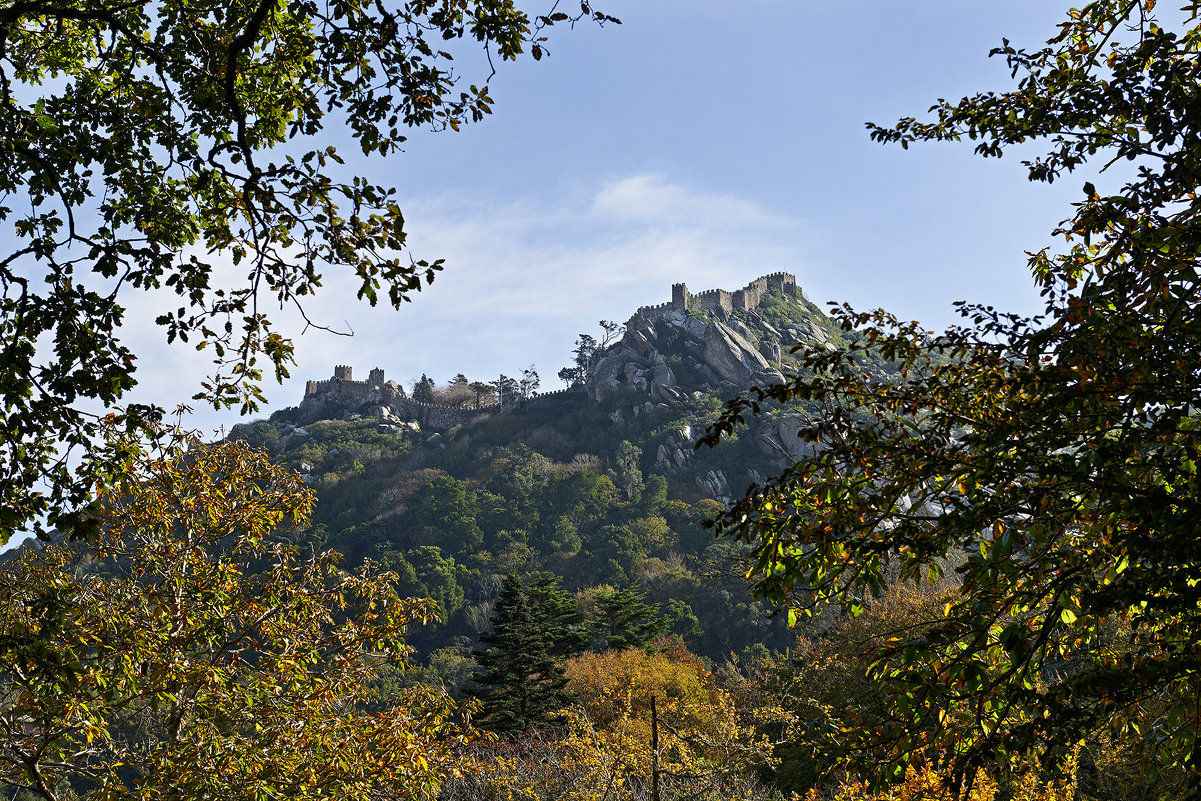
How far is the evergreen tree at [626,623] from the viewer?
102 ft

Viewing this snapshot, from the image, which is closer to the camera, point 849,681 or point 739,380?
point 849,681

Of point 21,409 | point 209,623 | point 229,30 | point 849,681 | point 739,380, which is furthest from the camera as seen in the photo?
point 739,380

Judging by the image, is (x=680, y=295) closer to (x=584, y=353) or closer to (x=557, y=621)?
(x=584, y=353)

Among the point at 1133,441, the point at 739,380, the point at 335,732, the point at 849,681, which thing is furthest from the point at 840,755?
the point at 739,380

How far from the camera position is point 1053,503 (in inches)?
138

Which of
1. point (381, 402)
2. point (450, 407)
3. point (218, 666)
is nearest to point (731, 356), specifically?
point (450, 407)

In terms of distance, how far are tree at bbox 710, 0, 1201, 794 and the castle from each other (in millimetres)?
90542

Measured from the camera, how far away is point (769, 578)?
3539mm

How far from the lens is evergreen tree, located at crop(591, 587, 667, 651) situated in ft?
102

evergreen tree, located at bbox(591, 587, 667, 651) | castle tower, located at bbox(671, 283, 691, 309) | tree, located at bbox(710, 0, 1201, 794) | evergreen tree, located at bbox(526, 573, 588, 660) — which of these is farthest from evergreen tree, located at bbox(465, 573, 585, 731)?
castle tower, located at bbox(671, 283, 691, 309)

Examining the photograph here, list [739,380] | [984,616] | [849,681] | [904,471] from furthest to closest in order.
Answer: [739,380]
[849,681]
[904,471]
[984,616]

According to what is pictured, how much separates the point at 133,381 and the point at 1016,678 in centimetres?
382

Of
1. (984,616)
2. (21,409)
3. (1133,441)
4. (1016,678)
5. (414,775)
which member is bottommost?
(414,775)

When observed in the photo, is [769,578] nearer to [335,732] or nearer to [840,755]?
[840,755]
